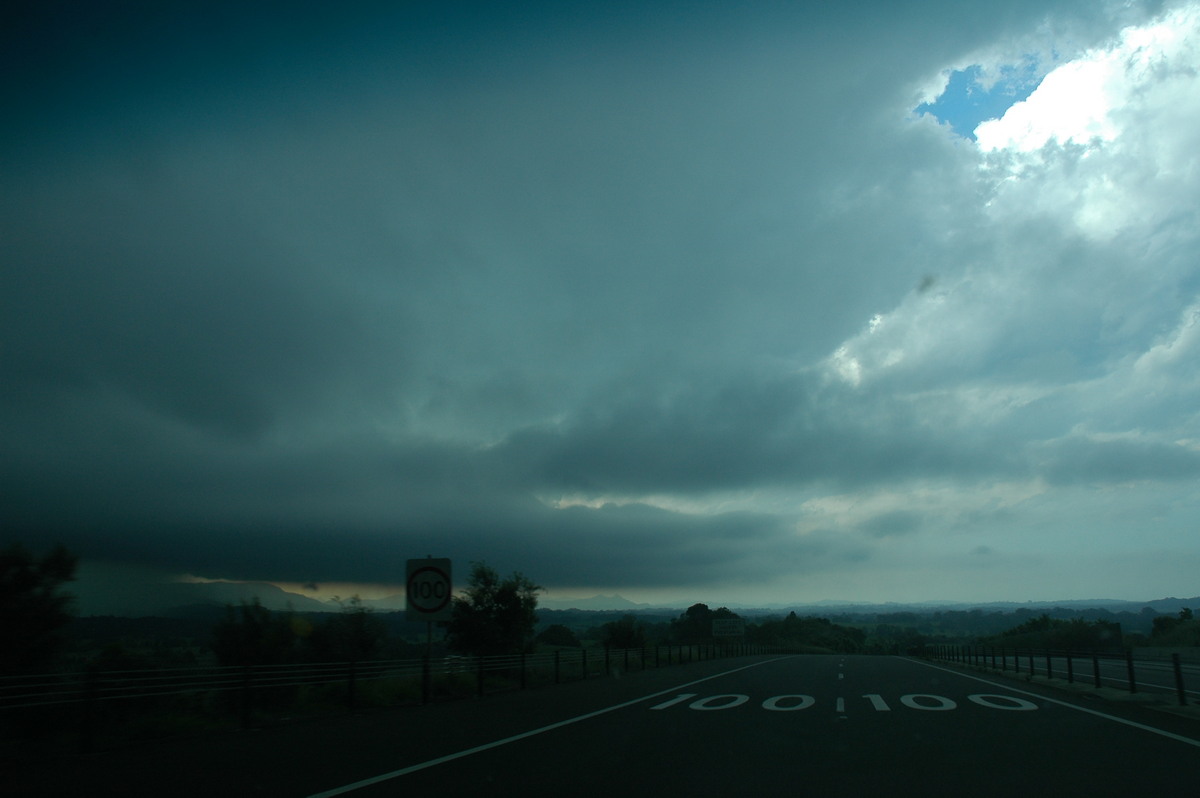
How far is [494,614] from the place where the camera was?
38781 millimetres

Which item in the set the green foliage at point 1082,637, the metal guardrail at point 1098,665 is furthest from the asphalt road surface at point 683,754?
the green foliage at point 1082,637

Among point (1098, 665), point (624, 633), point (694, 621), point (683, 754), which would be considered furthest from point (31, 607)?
point (694, 621)

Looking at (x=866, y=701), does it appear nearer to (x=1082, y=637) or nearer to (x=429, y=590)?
→ (x=429, y=590)

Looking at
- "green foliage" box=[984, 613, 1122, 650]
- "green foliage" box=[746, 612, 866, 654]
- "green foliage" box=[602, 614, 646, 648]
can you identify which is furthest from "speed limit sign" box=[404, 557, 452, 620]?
"green foliage" box=[746, 612, 866, 654]

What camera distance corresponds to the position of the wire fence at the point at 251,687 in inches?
440

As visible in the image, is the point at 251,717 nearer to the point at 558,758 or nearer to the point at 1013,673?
the point at 558,758

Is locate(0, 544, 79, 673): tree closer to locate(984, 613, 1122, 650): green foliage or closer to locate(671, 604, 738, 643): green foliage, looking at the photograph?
locate(984, 613, 1122, 650): green foliage

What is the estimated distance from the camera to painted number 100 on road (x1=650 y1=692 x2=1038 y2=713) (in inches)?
611

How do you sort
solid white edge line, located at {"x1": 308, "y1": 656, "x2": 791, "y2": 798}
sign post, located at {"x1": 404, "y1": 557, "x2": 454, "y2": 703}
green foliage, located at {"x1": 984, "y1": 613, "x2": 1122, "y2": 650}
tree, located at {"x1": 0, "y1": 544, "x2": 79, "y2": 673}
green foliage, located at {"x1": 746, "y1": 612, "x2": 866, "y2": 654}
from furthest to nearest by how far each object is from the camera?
green foliage, located at {"x1": 746, "y1": 612, "x2": 866, "y2": 654} < green foliage, located at {"x1": 984, "y1": 613, "x2": 1122, "y2": 650} < sign post, located at {"x1": 404, "y1": 557, "x2": 454, "y2": 703} < tree, located at {"x1": 0, "y1": 544, "x2": 79, "y2": 673} < solid white edge line, located at {"x1": 308, "y1": 656, "x2": 791, "y2": 798}

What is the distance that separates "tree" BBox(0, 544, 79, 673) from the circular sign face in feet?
24.0

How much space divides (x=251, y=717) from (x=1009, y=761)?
12.1 m

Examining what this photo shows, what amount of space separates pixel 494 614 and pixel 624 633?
1997 centimetres

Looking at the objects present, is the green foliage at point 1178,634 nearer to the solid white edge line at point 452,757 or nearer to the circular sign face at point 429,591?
the circular sign face at point 429,591

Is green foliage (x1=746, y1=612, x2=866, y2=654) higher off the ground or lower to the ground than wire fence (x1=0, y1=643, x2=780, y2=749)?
lower
